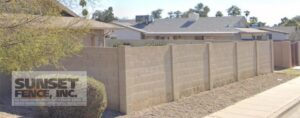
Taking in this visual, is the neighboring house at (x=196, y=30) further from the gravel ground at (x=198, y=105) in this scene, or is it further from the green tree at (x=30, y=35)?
the green tree at (x=30, y=35)

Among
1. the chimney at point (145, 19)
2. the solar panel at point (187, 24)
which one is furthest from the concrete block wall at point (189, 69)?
the chimney at point (145, 19)

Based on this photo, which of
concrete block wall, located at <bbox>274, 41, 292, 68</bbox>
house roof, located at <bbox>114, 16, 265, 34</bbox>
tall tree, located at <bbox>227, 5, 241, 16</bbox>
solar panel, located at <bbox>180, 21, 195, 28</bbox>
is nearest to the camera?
concrete block wall, located at <bbox>274, 41, 292, 68</bbox>

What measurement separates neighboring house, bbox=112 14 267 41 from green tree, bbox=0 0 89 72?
3903cm

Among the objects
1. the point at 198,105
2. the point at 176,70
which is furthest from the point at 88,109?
the point at 176,70

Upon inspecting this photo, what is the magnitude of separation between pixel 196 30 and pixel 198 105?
125 feet

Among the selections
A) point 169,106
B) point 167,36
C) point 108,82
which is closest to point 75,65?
point 108,82

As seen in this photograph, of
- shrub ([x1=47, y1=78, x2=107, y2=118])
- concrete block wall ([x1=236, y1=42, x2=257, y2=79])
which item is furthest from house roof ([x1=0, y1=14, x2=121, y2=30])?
concrete block wall ([x1=236, y1=42, x2=257, y2=79])

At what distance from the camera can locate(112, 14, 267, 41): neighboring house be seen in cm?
4595

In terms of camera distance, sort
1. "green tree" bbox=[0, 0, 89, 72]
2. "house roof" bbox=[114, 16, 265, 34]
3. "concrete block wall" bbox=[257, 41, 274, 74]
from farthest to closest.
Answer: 1. "house roof" bbox=[114, 16, 265, 34]
2. "concrete block wall" bbox=[257, 41, 274, 74]
3. "green tree" bbox=[0, 0, 89, 72]

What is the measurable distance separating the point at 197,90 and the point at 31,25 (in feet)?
25.6

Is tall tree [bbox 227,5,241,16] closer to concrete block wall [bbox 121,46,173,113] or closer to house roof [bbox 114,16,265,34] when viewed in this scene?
Answer: house roof [bbox 114,16,265,34]

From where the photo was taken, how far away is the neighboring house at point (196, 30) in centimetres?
4595

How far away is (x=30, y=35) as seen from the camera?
261 inches

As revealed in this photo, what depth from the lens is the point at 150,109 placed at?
10.7m
